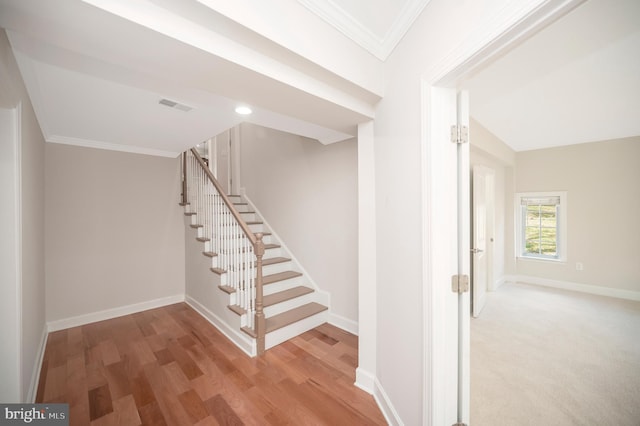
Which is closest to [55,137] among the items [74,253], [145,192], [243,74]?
[145,192]

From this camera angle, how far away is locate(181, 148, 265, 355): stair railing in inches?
102

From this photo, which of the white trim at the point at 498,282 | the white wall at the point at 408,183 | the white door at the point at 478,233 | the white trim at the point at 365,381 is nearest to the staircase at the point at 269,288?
the white trim at the point at 365,381

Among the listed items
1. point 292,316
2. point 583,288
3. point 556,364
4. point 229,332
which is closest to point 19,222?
point 229,332

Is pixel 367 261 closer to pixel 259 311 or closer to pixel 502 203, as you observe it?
pixel 259 311

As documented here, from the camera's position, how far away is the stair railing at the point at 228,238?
8.53 feet

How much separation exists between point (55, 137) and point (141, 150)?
0.86 metres

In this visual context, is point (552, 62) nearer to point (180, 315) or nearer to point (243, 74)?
point (243, 74)

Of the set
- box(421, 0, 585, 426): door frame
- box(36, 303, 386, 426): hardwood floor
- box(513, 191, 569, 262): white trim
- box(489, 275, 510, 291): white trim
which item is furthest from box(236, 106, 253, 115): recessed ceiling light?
box(513, 191, 569, 262): white trim

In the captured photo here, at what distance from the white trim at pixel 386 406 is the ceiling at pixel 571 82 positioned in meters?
2.04

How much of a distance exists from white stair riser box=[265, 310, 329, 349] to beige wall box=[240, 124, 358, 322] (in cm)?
21

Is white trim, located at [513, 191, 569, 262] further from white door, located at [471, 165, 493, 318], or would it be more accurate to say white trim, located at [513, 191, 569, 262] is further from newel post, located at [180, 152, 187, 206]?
newel post, located at [180, 152, 187, 206]

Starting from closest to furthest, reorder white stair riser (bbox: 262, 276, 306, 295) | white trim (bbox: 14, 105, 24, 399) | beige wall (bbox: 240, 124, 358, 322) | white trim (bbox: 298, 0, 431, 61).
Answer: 1. white trim (bbox: 298, 0, 431, 61)
2. white trim (bbox: 14, 105, 24, 399)
3. beige wall (bbox: 240, 124, 358, 322)
4. white stair riser (bbox: 262, 276, 306, 295)

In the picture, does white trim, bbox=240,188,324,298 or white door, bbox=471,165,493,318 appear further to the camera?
white trim, bbox=240,188,324,298

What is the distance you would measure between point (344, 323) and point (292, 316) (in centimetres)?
66
